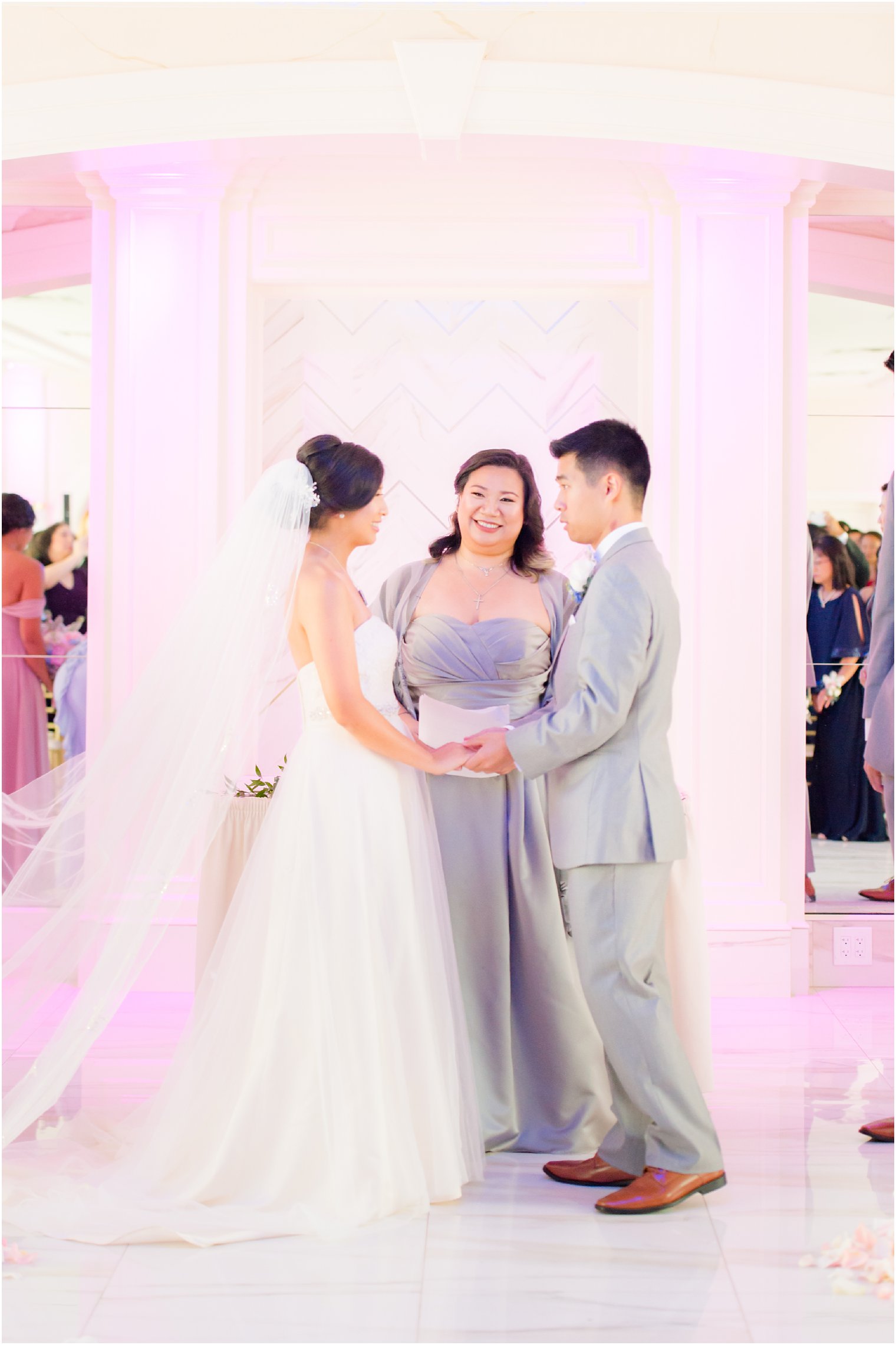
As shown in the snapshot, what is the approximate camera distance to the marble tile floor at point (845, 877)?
5.27 m

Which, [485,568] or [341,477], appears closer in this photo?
[341,477]

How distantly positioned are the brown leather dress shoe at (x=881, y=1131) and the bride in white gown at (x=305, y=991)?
3.61ft

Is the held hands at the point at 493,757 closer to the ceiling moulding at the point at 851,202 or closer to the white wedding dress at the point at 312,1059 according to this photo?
the white wedding dress at the point at 312,1059

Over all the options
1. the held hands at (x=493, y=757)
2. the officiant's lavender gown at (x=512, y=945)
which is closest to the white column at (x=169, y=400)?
the officiant's lavender gown at (x=512, y=945)

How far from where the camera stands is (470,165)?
515 cm

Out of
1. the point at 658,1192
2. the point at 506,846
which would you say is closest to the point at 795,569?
the point at 506,846

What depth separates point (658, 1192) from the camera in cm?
287

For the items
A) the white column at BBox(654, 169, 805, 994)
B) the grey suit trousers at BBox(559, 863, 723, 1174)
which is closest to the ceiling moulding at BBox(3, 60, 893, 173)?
the white column at BBox(654, 169, 805, 994)

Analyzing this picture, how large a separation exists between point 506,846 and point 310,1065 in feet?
3.04

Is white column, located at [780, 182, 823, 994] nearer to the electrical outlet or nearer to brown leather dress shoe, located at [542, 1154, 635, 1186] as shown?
the electrical outlet

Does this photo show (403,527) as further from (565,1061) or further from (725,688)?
(565,1061)

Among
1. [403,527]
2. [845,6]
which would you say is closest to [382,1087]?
[845,6]

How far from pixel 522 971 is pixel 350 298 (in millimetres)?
3012

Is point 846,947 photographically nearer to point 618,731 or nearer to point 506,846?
point 506,846
